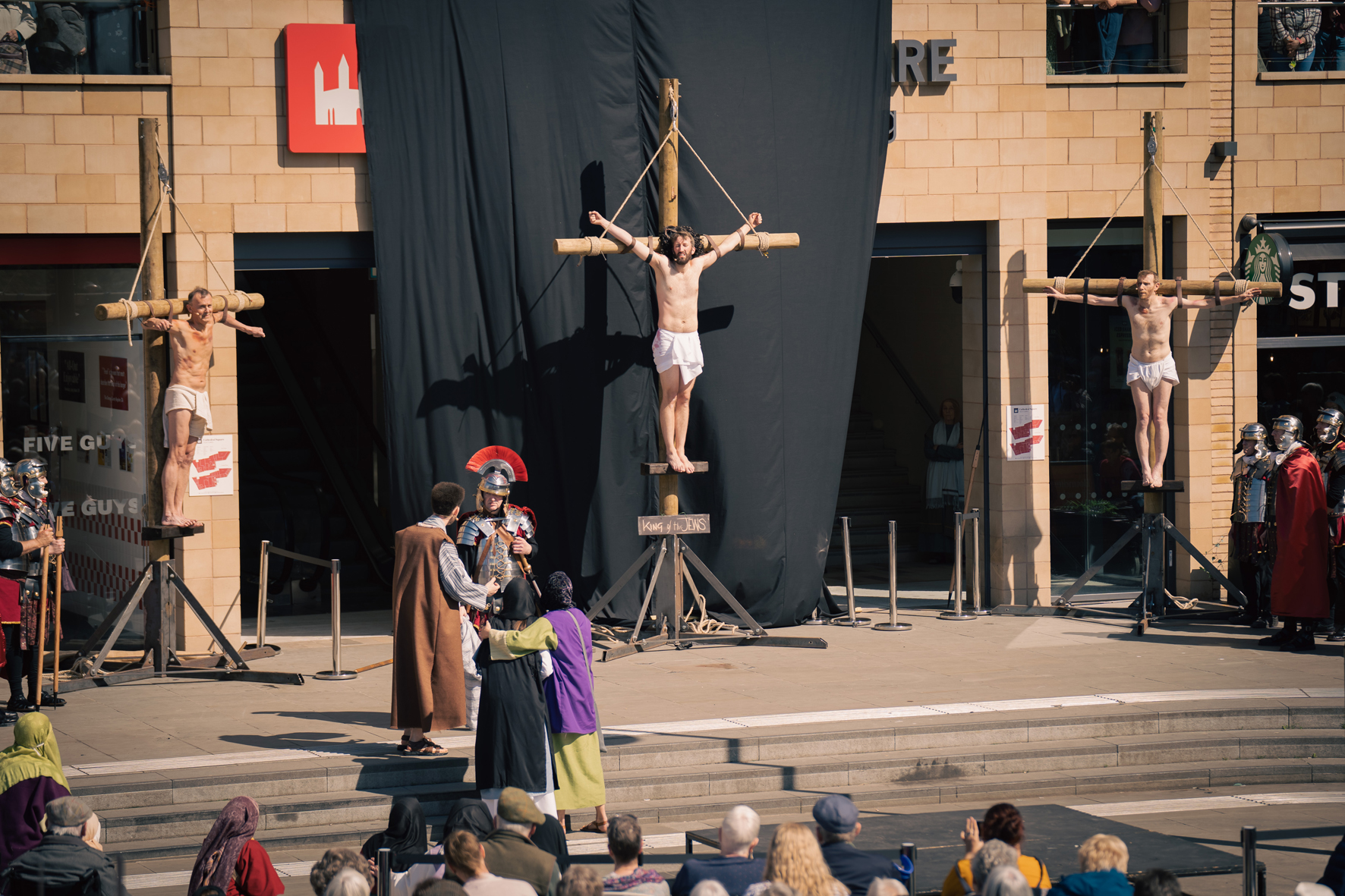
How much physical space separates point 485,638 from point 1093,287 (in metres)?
7.80

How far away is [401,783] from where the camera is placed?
9.59 m

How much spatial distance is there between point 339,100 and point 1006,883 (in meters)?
9.91

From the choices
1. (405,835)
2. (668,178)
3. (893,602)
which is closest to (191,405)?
(668,178)

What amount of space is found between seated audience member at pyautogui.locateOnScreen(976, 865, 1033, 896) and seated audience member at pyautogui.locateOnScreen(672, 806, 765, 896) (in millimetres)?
1098

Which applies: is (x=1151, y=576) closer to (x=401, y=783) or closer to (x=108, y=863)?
(x=401, y=783)

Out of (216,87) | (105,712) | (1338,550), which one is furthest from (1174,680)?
(216,87)

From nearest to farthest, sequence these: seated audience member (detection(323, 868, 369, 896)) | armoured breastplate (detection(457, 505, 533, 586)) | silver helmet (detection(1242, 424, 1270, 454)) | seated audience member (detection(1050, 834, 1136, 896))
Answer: seated audience member (detection(323, 868, 369, 896)) < seated audience member (detection(1050, 834, 1136, 896)) < armoured breastplate (detection(457, 505, 533, 586)) < silver helmet (detection(1242, 424, 1270, 454))

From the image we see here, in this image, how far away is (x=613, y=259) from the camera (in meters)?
13.8

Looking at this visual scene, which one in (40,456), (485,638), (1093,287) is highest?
(1093,287)

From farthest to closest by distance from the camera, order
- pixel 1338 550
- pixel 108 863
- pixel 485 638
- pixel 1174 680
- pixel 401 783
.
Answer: pixel 1338 550, pixel 1174 680, pixel 401 783, pixel 485 638, pixel 108 863

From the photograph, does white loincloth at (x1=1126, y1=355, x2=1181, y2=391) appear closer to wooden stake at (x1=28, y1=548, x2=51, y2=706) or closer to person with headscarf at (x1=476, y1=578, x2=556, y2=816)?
person with headscarf at (x1=476, y1=578, x2=556, y2=816)

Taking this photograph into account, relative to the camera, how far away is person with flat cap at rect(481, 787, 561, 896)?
6.66 meters

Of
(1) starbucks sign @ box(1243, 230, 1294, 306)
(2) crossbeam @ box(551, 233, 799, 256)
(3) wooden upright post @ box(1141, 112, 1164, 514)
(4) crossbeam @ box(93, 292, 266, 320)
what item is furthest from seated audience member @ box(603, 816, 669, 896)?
(1) starbucks sign @ box(1243, 230, 1294, 306)

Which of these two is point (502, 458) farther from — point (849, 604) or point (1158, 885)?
point (1158, 885)
